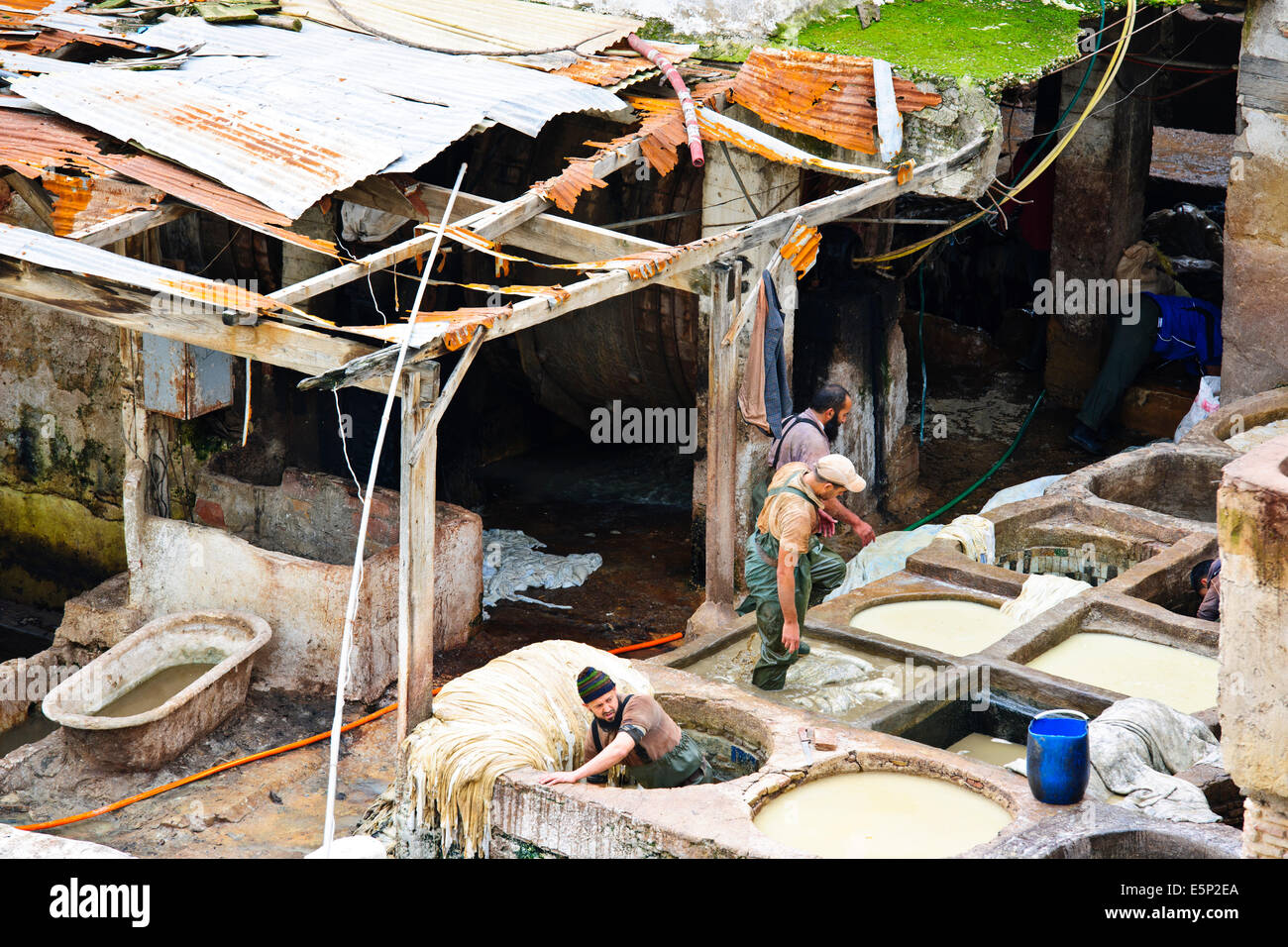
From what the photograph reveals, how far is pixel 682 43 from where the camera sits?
37.0 ft

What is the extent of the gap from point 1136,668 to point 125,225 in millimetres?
5959

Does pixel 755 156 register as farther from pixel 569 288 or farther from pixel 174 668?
pixel 174 668

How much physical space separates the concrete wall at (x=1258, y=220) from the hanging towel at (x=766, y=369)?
4037mm

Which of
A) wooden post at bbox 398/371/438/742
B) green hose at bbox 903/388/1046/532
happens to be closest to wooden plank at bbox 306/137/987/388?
wooden post at bbox 398/371/438/742

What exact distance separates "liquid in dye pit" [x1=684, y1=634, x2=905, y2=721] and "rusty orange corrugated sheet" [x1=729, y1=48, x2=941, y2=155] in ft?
11.0

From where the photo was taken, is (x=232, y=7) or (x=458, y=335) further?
(x=232, y=7)

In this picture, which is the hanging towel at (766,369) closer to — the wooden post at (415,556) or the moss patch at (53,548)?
the wooden post at (415,556)

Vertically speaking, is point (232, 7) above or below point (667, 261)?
above

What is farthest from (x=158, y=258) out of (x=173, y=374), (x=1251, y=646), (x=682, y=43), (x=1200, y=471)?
(x=1251, y=646)

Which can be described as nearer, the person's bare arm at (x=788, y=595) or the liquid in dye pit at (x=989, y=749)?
the person's bare arm at (x=788, y=595)

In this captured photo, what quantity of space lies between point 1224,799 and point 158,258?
23.7ft

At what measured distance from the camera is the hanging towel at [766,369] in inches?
371

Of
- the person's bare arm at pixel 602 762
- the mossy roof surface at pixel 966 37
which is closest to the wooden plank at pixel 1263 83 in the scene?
the mossy roof surface at pixel 966 37

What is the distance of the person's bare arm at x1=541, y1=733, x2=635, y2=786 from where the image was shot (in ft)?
23.0
